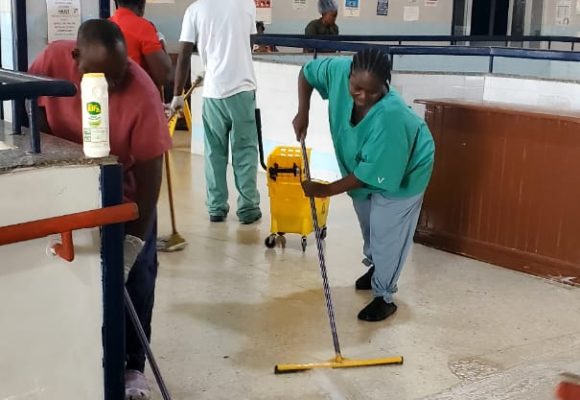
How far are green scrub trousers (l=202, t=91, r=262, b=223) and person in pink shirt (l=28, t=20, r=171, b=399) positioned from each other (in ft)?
8.51

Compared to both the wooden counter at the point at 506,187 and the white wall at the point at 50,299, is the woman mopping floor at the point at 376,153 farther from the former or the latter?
the white wall at the point at 50,299

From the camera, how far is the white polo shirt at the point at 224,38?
5.24m

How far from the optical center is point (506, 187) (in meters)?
4.64

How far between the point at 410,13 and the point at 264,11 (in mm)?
2921

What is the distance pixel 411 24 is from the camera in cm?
1330

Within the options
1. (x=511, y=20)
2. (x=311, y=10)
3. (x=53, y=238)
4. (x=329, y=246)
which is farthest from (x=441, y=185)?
(x=511, y=20)

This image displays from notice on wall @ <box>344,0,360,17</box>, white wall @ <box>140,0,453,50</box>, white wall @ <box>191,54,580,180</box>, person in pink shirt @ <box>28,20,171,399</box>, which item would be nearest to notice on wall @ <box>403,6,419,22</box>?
white wall @ <box>140,0,453,50</box>

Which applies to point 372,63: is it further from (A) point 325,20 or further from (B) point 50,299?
(A) point 325,20

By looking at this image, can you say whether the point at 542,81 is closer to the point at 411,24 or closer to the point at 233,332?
the point at 233,332

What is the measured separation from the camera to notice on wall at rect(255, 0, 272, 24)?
11336 mm

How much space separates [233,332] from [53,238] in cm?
160

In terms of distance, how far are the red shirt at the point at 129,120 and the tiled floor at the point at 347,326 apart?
987mm

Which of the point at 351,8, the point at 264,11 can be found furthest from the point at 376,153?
the point at 351,8

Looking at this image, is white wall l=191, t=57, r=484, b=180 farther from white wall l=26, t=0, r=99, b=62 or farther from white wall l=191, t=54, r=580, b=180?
white wall l=26, t=0, r=99, b=62
